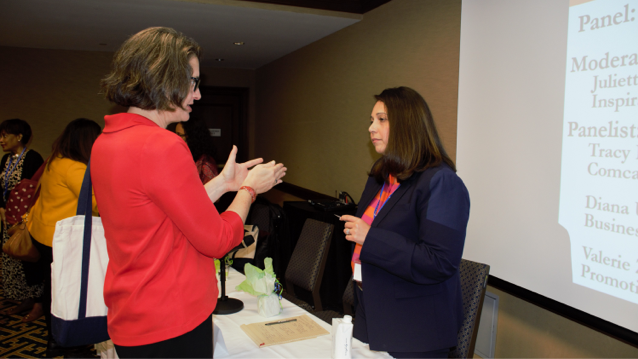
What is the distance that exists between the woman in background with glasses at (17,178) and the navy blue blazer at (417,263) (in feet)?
10.6

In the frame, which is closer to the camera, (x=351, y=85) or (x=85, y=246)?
(x=85, y=246)

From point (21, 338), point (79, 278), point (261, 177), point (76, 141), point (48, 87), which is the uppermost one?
point (48, 87)

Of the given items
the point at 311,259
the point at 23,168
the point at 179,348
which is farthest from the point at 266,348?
the point at 23,168

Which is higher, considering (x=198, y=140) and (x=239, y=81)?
(x=239, y=81)

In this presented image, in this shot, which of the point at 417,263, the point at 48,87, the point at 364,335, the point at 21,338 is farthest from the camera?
the point at 48,87

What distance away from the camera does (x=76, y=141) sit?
8.22ft

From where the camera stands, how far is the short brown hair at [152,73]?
0.94 m

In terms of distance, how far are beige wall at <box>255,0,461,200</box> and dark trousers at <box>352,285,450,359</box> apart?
1580 mm

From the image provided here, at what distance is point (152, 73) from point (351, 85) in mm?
3369

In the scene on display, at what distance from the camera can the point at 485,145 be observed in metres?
2.45

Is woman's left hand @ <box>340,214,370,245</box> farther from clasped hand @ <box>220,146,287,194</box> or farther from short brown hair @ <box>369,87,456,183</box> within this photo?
clasped hand @ <box>220,146,287,194</box>

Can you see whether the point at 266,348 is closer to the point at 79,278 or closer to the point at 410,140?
the point at 79,278

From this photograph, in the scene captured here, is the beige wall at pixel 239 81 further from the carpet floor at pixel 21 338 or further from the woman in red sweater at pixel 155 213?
the woman in red sweater at pixel 155 213

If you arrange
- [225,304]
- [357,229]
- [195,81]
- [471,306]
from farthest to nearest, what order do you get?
1. [471,306]
2. [225,304]
3. [357,229]
4. [195,81]
